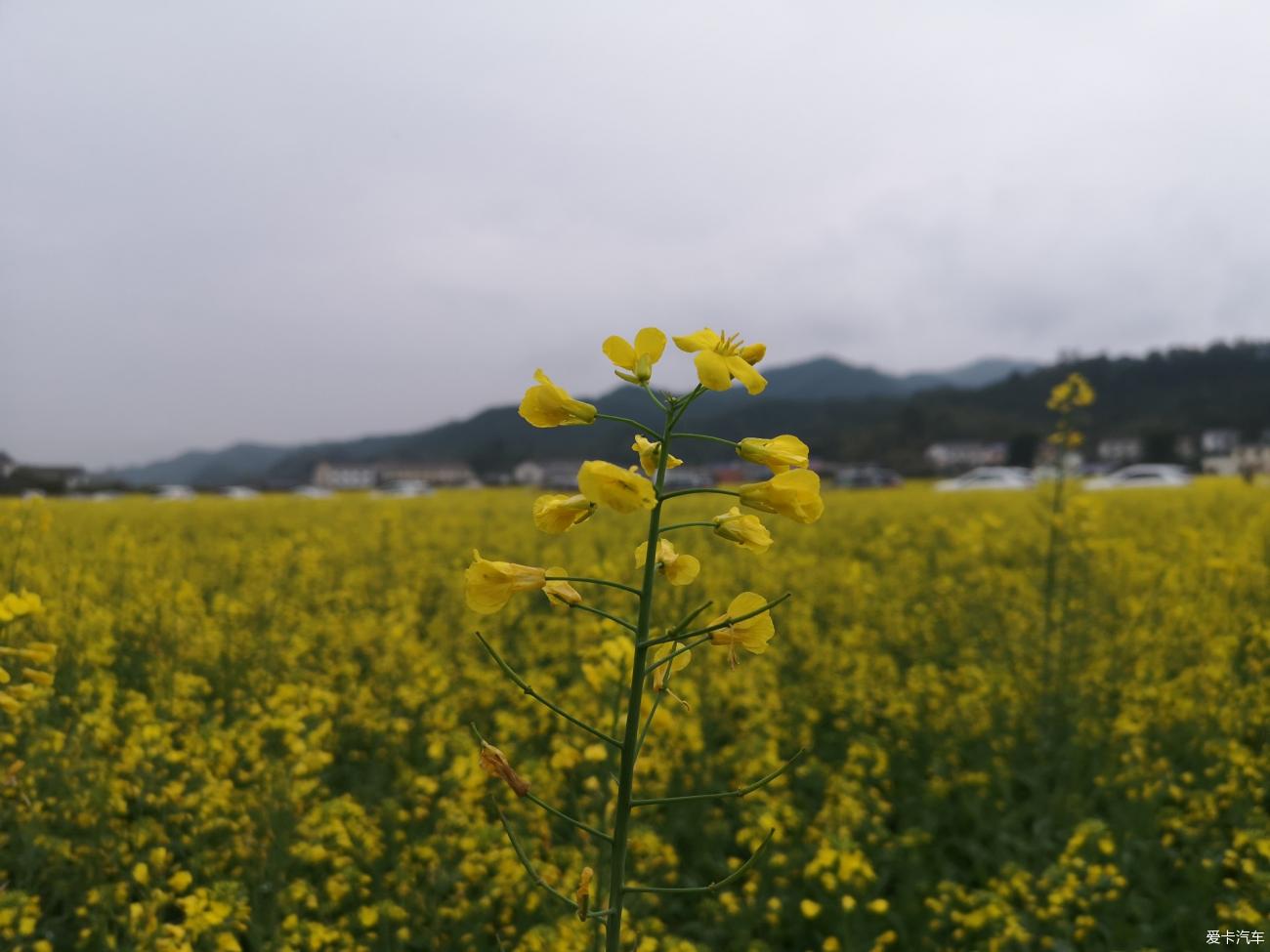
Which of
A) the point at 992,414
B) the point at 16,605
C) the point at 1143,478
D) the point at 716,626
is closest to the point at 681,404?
the point at 716,626

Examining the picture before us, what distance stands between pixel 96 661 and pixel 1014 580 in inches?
231

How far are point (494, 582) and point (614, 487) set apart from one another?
293mm

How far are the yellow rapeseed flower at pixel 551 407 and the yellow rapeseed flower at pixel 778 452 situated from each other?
0.24m

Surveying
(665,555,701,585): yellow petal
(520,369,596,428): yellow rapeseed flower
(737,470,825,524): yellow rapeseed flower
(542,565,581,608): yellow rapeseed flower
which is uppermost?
(520,369,596,428): yellow rapeseed flower

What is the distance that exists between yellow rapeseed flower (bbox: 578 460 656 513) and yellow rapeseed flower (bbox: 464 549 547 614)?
0.70 feet

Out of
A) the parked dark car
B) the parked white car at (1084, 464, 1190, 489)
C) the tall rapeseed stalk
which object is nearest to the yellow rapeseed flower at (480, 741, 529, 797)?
the tall rapeseed stalk

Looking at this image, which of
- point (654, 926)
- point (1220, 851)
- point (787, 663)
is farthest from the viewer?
point (787, 663)

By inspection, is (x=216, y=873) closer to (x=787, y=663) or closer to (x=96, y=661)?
(x=96, y=661)

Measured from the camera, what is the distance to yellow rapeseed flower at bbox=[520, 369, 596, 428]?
1.13m

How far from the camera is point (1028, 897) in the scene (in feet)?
8.88

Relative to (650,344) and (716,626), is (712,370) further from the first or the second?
(716,626)

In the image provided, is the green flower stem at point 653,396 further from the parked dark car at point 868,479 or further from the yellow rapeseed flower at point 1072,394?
the parked dark car at point 868,479

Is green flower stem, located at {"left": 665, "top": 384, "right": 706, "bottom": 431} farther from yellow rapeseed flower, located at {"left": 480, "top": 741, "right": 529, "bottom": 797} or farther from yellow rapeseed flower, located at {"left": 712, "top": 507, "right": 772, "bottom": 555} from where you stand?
yellow rapeseed flower, located at {"left": 480, "top": 741, "right": 529, "bottom": 797}

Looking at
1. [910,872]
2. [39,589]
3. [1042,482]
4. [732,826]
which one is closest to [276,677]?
→ [39,589]
